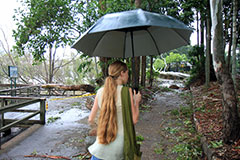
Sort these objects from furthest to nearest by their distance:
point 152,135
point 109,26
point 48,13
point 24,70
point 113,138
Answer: point 24,70 → point 48,13 → point 152,135 → point 109,26 → point 113,138

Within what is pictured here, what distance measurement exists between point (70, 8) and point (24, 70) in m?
20.1

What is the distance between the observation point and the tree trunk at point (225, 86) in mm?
2887

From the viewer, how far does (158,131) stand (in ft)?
15.7

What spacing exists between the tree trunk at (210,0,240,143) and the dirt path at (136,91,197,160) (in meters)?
1.01

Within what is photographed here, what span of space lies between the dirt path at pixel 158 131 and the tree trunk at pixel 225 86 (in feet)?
3.30

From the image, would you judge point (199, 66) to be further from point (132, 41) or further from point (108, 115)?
point (108, 115)

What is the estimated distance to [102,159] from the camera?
164cm

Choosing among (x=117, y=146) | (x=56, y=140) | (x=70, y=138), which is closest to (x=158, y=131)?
(x=70, y=138)

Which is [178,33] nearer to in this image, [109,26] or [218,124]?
[109,26]

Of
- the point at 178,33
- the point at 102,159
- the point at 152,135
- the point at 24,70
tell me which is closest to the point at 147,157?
the point at 152,135

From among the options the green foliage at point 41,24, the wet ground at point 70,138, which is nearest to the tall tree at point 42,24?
the green foliage at point 41,24

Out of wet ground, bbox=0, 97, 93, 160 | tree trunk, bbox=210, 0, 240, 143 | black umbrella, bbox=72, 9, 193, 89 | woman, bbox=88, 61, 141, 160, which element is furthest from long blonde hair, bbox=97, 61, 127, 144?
wet ground, bbox=0, 97, 93, 160

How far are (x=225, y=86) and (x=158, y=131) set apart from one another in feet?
7.31

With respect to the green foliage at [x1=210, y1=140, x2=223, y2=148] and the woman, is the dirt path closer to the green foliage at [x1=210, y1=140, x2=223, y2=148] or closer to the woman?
the green foliage at [x1=210, y1=140, x2=223, y2=148]
